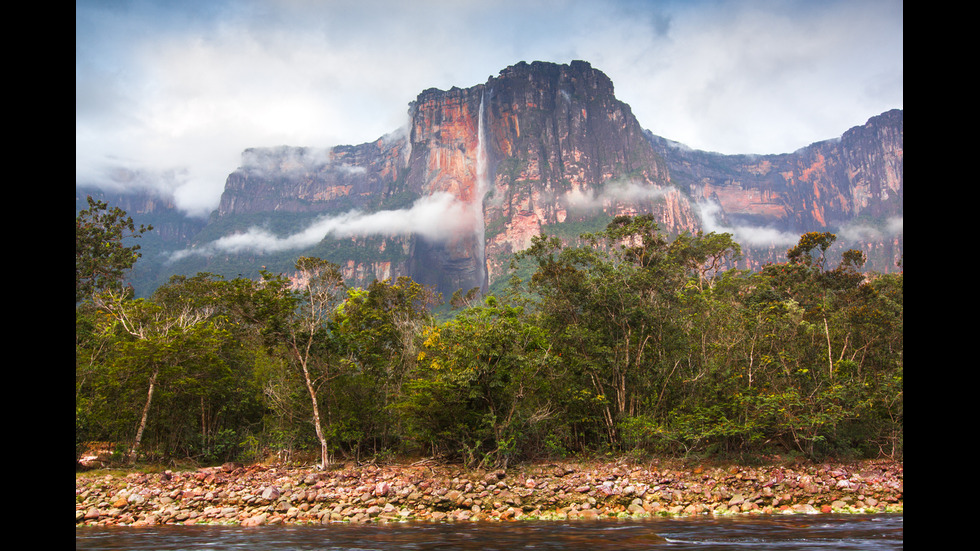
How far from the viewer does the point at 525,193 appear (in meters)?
140

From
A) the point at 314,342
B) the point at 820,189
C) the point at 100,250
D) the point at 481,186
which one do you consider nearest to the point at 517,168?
the point at 481,186

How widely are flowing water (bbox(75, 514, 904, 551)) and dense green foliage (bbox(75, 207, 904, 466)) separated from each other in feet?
18.1

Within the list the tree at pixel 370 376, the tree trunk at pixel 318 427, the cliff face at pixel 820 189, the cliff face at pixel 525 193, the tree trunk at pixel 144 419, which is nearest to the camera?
the tree trunk at pixel 318 427

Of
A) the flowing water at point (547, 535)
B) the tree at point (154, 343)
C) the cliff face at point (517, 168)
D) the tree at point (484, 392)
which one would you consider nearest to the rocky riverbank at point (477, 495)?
the flowing water at point (547, 535)

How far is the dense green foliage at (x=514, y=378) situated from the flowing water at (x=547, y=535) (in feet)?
18.1

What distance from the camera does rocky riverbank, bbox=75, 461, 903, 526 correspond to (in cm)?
1527

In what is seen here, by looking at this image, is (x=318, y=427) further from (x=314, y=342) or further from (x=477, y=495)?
(x=477, y=495)

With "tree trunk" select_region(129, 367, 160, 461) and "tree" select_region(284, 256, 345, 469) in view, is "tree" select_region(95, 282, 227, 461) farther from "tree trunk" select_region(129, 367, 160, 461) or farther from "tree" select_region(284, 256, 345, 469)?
"tree" select_region(284, 256, 345, 469)

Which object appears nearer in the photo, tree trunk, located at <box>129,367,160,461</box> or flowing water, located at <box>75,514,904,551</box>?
flowing water, located at <box>75,514,904,551</box>

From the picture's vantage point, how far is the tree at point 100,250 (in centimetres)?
3672

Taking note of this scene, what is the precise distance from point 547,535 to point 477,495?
416 centimetres

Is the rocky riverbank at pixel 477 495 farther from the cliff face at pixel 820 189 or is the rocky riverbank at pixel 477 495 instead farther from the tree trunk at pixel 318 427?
the cliff face at pixel 820 189

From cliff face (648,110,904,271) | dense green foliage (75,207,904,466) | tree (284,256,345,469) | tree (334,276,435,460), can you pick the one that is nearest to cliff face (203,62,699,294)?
cliff face (648,110,904,271)
